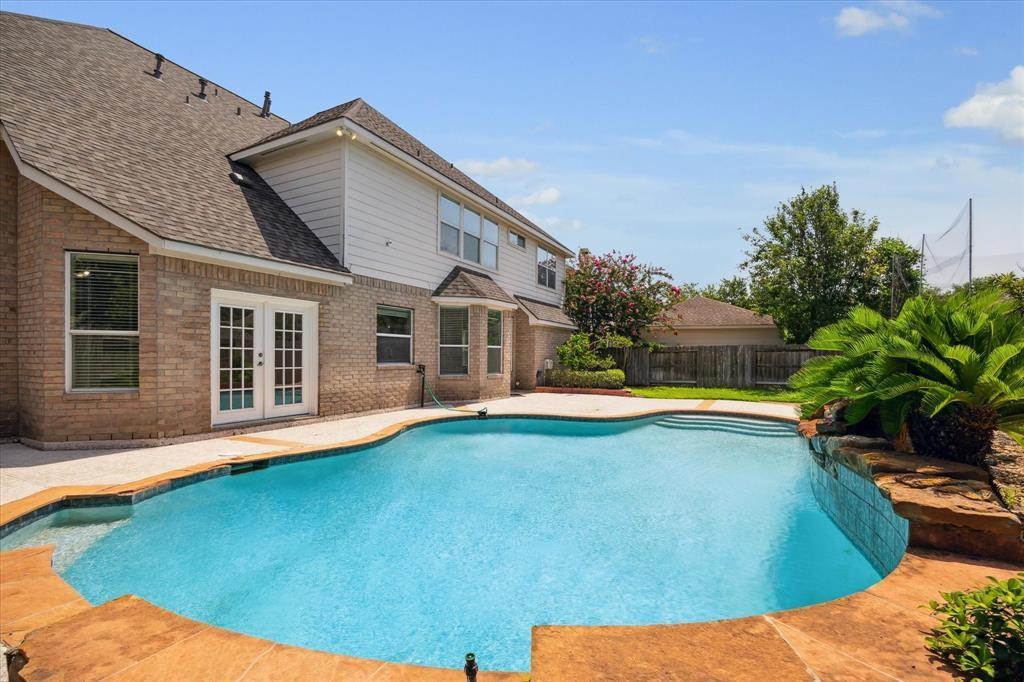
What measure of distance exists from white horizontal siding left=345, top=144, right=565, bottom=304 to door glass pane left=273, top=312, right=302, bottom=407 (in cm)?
189

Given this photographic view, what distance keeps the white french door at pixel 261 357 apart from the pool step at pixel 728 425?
8.16m

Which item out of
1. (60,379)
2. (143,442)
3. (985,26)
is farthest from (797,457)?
(60,379)

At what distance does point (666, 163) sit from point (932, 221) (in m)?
16.0

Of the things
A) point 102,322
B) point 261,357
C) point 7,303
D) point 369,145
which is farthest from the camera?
point 369,145

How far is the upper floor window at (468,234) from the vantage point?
44.3ft

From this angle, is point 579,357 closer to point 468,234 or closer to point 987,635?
point 468,234

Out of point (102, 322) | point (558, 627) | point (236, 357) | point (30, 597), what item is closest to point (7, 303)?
point (102, 322)

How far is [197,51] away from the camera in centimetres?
1316

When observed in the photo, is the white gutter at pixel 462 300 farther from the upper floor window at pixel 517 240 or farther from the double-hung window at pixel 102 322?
the double-hung window at pixel 102 322

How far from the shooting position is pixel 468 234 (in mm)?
14414

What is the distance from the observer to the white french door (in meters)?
8.07

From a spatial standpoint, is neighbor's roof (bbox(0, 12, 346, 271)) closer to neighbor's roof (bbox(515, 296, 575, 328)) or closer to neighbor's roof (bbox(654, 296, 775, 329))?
neighbor's roof (bbox(515, 296, 575, 328))

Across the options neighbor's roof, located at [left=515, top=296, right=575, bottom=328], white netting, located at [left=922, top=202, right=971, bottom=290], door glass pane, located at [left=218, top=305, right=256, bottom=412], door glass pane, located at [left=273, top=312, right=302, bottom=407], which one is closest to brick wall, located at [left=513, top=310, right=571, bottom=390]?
neighbor's roof, located at [left=515, top=296, right=575, bottom=328]

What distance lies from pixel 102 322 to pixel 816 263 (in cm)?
2237
